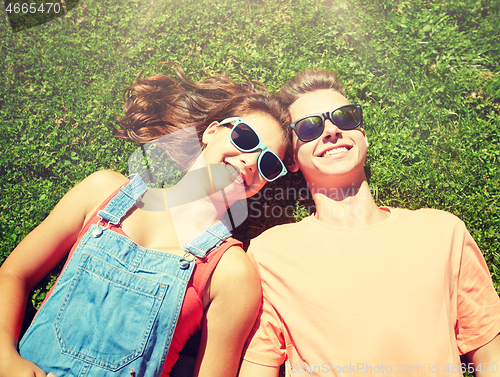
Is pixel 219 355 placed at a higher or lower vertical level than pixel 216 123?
lower

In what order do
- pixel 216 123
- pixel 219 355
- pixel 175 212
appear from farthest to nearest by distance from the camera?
pixel 216 123 → pixel 175 212 → pixel 219 355

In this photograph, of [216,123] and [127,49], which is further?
[127,49]

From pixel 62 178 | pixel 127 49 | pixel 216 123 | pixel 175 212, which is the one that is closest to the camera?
pixel 175 212

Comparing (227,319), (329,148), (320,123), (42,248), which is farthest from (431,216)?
(42,248)

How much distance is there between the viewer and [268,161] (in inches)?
115

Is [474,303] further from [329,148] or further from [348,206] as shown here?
[329,148]

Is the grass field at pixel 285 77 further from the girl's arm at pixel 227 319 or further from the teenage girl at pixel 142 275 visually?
the girl's arm at pixel 227 319

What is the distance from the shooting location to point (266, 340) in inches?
108

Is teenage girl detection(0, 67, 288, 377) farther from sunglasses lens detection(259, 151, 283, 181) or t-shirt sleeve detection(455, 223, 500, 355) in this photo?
t-shirt sleeve detection(455, 223, 500, 355)

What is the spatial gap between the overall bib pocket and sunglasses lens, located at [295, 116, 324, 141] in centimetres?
188

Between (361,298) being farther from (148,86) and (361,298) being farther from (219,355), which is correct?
(148,86)

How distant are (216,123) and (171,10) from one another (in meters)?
2.02

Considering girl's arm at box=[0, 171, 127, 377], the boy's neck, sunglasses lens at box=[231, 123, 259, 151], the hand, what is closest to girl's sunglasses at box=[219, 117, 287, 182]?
sunglasses lens at box=[231, 123, 259, 151]

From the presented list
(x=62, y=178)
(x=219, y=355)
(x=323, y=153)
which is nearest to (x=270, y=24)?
(x=323, y=153)
